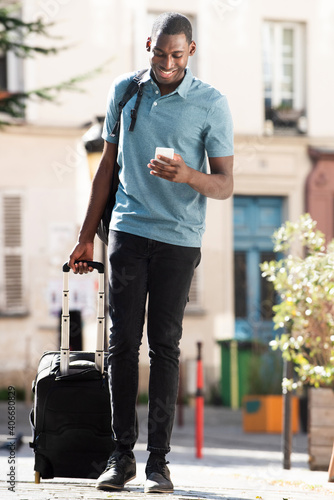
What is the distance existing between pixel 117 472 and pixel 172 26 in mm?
1767

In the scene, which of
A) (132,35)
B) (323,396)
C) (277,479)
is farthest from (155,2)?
(277,479)

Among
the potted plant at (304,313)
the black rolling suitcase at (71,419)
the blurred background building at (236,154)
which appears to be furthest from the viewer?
the blurred background building at (236,154)

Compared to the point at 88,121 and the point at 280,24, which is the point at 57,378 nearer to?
the point at 88,121

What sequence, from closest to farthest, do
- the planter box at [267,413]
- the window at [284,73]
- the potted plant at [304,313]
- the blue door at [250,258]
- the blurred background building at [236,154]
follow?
the potted plant at [304,313] → the planter box at [267,413] → the blurred background building at [236,154] → the blue door at [250,258] → the window at [284,73]

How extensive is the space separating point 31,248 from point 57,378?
483 inches

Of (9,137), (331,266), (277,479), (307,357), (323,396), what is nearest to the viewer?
(331,266)

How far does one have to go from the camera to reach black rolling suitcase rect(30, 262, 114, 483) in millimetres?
4496

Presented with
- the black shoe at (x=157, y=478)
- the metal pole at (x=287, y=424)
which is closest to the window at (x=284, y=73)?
the metal pole at (x=287, y=424)

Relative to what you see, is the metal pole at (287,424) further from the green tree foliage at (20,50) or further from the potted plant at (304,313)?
the green tree foliage at (20,50)

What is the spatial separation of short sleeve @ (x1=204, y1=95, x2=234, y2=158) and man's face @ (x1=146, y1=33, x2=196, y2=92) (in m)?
0.21

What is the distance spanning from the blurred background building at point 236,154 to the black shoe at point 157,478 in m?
11.2

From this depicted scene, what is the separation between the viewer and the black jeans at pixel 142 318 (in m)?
4.38

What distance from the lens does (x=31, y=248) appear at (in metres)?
16.7

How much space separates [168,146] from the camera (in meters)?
4.36
